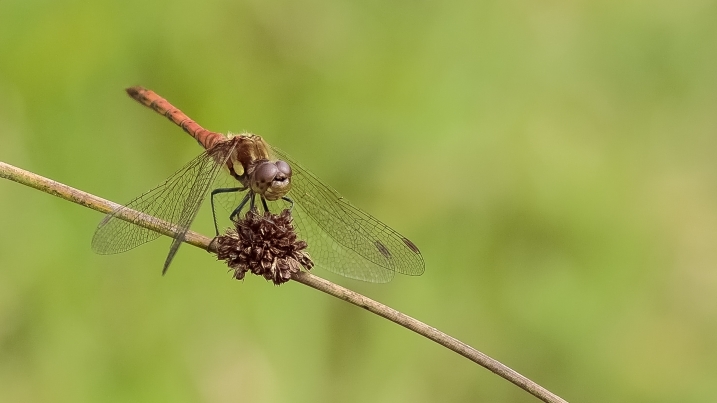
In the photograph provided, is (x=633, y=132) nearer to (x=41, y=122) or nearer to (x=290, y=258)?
(x=290, y=258)

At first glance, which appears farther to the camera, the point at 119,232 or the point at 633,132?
the point at 633,132

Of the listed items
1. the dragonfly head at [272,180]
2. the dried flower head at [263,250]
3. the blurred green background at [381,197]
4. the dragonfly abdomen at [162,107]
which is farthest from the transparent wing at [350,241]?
the dragonfly abdomen at [162,107]

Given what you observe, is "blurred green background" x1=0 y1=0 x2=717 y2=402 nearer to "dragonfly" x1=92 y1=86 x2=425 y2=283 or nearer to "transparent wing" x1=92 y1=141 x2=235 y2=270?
Result: "dragonfly" x1=92 y1=86 x2=425 y2=283

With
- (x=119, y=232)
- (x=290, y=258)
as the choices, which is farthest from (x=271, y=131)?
(x=290, y=258)

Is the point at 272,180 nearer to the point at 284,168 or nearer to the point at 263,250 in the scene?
the point at 284,168

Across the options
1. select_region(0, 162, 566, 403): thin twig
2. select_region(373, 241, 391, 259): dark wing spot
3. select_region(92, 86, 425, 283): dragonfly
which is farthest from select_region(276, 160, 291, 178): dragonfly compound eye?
select_region(0, 162, 566, 403): thin twig
